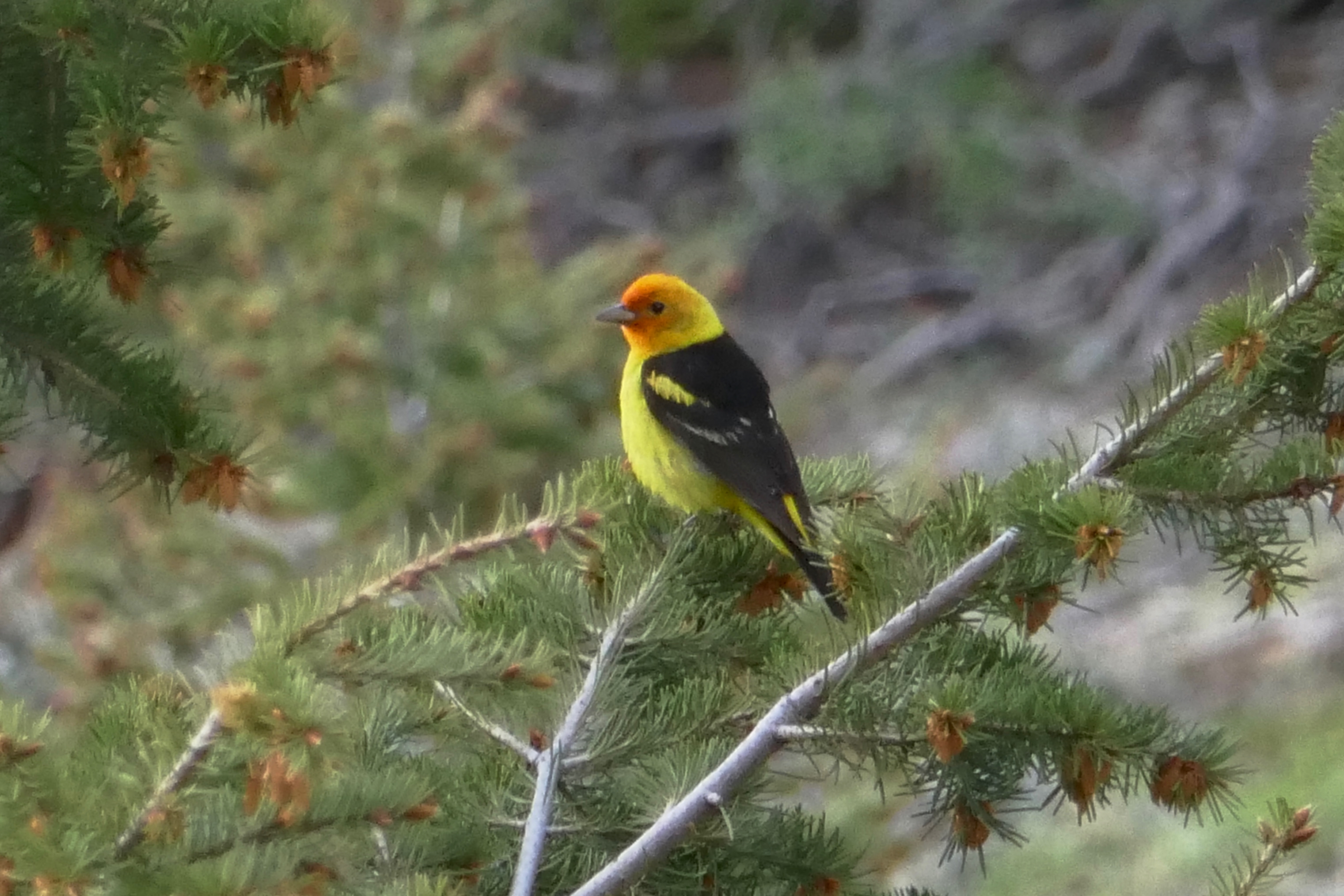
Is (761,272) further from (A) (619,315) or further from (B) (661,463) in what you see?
(B) (661,463)

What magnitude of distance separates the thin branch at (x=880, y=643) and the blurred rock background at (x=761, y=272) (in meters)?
0.71

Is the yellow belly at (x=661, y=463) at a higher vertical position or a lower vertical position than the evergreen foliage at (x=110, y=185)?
lower

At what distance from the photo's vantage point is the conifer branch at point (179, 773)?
1.01 meters

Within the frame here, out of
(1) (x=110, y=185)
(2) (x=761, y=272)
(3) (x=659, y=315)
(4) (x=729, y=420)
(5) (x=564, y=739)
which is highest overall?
(1) (x=110, y=185)

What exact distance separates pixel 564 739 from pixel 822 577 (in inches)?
18.0

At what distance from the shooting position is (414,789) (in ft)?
3.68

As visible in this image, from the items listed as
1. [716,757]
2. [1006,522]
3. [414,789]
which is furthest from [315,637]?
[1006,522]

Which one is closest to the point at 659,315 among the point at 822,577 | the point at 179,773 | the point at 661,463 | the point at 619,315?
the point at 619,315

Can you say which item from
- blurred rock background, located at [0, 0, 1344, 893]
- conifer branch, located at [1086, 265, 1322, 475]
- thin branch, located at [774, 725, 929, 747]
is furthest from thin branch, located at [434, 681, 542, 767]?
blurred rock background, located at [0, 0, 1344, 893]

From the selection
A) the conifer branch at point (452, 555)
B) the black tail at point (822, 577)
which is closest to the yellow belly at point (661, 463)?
the black tail at point (822, 577)

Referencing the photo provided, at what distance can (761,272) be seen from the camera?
784cm

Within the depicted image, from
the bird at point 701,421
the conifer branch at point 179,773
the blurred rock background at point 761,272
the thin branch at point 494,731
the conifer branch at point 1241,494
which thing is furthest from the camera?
the blurred rock background at point 761,272

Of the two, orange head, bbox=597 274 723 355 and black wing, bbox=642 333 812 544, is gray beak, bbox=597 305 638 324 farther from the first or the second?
black wing, bbox=642 333 812 544

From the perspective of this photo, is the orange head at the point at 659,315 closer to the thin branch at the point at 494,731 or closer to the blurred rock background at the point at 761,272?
the blurred rock background at the point at 761,272
